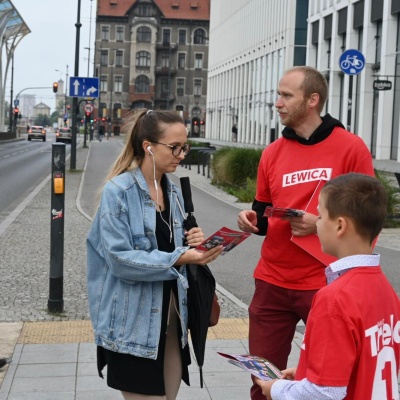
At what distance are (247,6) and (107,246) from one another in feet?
257

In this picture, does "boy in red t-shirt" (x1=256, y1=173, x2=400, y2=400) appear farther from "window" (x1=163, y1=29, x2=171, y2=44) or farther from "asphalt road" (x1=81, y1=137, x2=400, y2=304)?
"window" (x1=163, y1=29, x2=171, y2=44)

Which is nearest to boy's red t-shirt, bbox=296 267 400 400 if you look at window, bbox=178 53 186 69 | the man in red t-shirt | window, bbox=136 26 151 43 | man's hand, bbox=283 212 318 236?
man's hand, bbox=283 212 318 236

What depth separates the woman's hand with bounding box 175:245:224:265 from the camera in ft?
11.9

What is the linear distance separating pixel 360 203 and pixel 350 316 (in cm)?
33

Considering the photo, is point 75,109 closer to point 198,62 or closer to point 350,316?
point 350,316

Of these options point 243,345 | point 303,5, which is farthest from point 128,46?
point 243,345

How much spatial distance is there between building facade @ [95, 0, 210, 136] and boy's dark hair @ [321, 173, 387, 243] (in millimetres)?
130633

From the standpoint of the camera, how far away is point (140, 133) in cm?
397

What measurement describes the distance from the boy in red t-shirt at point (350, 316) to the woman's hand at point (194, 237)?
1108 mm

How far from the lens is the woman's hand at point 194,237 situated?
381 cm

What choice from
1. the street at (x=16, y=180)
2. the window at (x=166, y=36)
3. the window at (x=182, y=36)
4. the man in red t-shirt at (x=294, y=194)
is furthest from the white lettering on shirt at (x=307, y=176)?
the window at (x=182, y=36)

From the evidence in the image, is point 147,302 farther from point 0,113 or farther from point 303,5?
point 0,113

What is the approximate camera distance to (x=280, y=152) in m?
4.35

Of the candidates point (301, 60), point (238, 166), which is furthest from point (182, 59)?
point (238, 166)
